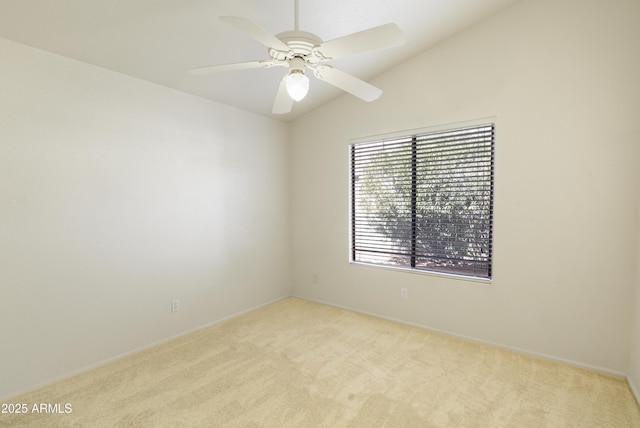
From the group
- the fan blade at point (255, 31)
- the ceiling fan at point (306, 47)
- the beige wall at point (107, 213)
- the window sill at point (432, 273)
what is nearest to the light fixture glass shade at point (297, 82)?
the ceiling fan at point (306, 47)

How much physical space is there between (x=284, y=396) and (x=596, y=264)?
8.14 feet

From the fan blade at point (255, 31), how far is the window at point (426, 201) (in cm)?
206

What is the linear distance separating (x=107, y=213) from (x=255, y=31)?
2.02 metres

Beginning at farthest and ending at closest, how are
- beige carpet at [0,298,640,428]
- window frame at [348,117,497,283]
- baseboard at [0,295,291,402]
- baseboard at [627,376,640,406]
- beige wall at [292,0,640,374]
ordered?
window frame at [348,117,497,283], beige wall at [292,0,640,374], baseboard at [0,295,291,402], baseboard at [627,376,640,406], beige carpet at [0,298,640,428]

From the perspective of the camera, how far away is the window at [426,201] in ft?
9.51

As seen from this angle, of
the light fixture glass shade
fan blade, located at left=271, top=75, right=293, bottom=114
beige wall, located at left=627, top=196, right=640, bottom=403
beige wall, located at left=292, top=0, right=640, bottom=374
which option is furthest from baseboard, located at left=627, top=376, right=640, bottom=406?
fan blade, located at left=271, top=75, right=293, bottom=114

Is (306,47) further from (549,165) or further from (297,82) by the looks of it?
(549,165)

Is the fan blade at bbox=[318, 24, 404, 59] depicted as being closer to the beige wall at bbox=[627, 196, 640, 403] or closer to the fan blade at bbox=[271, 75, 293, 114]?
the fan blade at bbox=[271, 75, 293, 114]

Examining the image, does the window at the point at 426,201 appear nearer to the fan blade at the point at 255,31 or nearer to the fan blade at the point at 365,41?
the fan blade at the point at 365,41

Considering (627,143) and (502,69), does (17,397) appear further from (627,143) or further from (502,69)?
(627,143)

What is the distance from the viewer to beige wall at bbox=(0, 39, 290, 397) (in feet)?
7.06

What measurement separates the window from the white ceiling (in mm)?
953

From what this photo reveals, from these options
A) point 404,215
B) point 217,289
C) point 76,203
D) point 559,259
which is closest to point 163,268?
point 217,289

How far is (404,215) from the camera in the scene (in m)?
3.37
